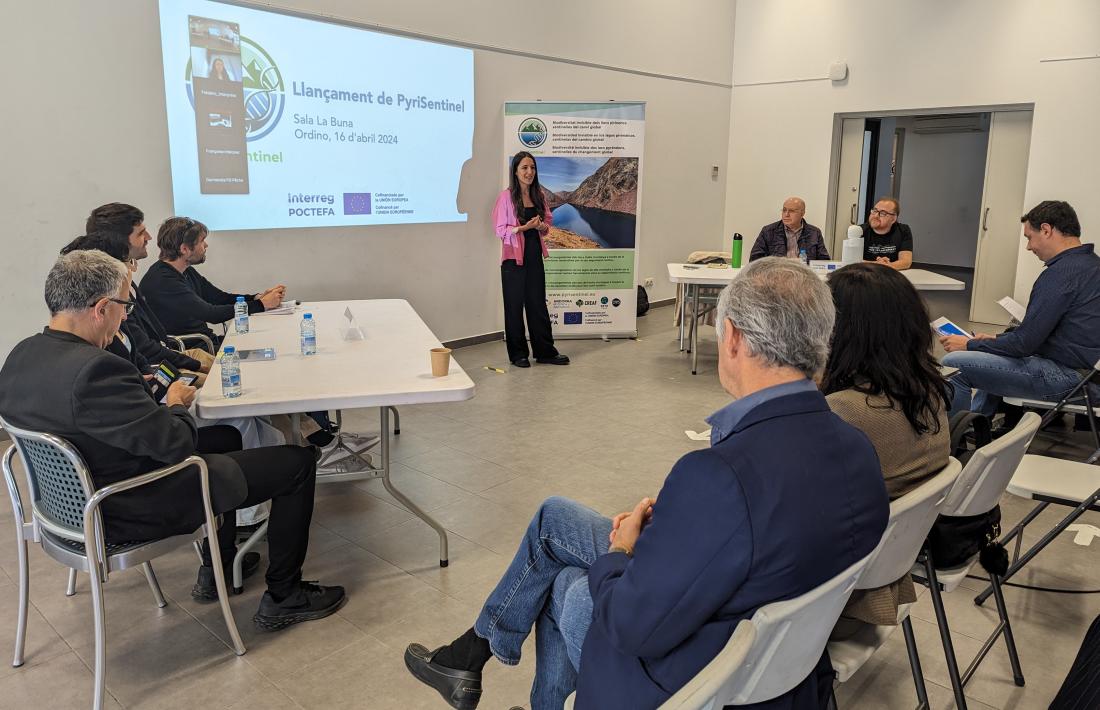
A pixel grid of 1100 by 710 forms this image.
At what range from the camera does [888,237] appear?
6.23 meters

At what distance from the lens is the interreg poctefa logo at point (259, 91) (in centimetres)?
521

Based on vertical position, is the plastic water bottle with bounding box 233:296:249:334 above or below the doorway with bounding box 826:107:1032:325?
below

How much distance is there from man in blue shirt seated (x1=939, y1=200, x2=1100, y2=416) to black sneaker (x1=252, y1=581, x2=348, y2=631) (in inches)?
131

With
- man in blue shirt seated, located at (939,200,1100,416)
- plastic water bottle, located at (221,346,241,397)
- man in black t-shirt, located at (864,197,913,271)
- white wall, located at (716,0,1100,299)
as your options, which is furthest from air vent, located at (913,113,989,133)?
plastic water bottle, located at (221,346,241,397)

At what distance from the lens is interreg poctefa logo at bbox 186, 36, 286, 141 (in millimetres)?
5215

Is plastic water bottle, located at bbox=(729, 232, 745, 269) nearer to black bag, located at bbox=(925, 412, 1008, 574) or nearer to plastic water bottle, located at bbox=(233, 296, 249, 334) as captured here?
plastic water bottle, located at bbox=(233, 296, 249, 334)

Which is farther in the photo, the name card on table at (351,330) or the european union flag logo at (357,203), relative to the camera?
the european union flag logo at (357,203)

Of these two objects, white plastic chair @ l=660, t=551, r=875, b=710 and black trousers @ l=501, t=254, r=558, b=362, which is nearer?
white plastic chair @ l=660, t=551, r=875, b=710

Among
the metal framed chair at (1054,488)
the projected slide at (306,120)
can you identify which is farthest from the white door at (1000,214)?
the metal framed chair at (1054,488)

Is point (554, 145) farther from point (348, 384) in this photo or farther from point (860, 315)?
point (860, 315)

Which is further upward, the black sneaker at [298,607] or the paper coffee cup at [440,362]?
the paper coffee cup at [440,362]

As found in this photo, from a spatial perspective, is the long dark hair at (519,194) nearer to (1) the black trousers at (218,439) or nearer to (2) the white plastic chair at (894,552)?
(1) the black trousers at (218,439)

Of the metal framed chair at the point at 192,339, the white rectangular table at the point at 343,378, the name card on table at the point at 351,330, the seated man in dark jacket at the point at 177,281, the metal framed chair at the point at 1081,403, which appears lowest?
the metal framed chair at the point at 1081,403

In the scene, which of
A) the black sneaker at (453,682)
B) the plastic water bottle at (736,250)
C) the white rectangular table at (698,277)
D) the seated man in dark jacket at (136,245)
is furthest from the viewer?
the plastic water bottle at (736,250)
